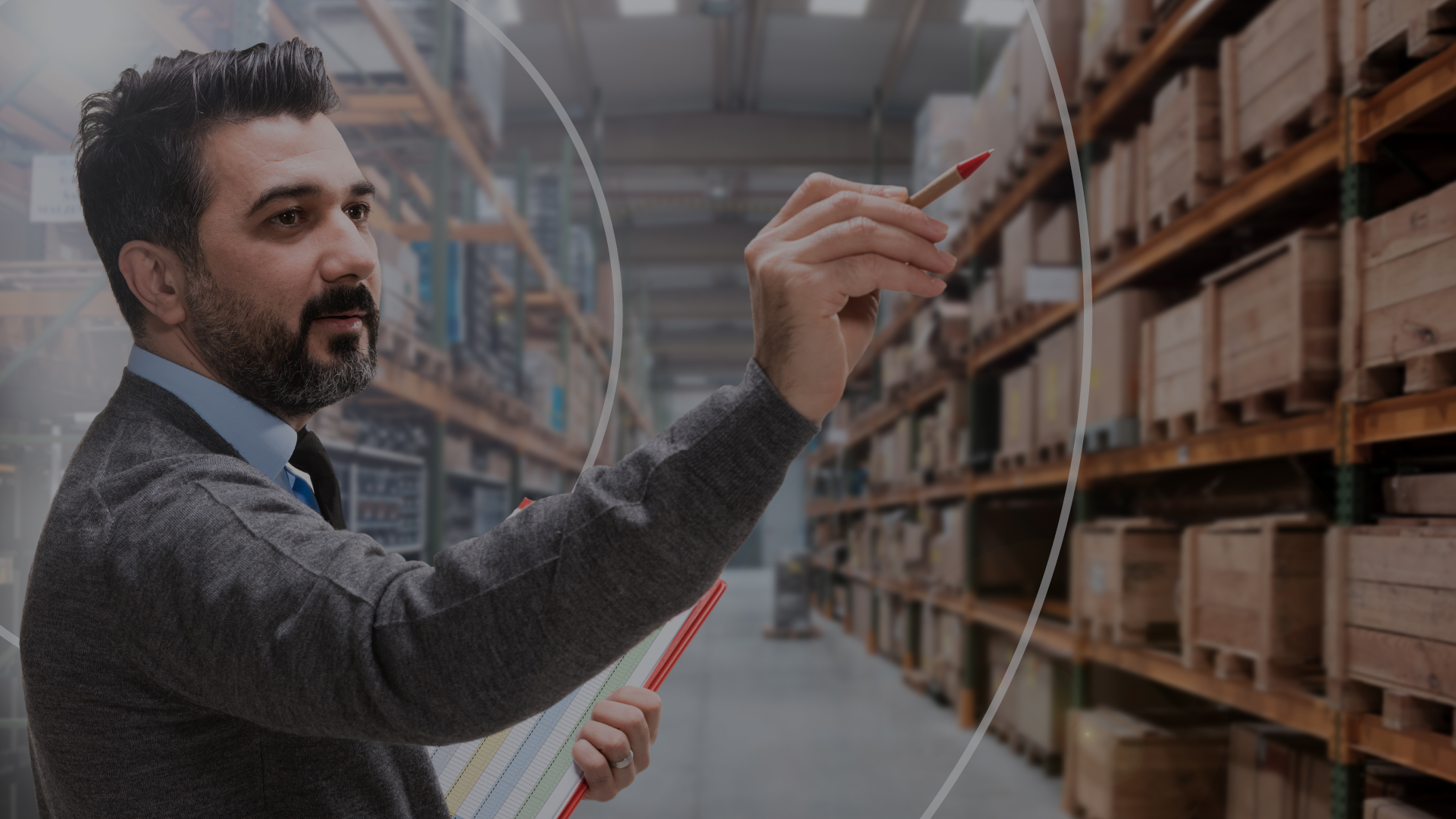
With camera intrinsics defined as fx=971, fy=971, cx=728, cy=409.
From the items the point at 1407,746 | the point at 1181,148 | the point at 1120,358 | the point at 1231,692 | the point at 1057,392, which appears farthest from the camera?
the point at 1057,392

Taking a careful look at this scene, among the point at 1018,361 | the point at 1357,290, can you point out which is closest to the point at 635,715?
the point at 1357,290

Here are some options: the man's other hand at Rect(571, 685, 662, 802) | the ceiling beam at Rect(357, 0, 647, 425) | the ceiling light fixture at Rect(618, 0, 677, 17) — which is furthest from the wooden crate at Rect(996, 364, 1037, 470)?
the man's other hand at Rect(571, 685, 662, 802)

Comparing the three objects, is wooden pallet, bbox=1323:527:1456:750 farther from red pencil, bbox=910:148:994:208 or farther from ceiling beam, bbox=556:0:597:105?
ceiling beam, bbox=556:0:597:105

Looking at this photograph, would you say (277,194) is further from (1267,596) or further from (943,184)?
(1267,596)

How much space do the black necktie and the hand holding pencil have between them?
2.38 ft

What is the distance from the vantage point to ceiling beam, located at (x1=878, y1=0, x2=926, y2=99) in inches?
98.3

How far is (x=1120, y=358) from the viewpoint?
12.3ft

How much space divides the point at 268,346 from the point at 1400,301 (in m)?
2.37

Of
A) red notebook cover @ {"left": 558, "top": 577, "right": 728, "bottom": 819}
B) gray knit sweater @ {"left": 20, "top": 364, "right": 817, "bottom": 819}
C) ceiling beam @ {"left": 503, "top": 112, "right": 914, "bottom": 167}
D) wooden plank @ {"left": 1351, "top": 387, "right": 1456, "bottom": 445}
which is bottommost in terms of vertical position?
red notebook cover @ {"left": 558, "top": 577, "right": 728, "bottom": 819}

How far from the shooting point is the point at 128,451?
85cm

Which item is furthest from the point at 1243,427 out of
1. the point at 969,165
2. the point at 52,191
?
the point at 52,191

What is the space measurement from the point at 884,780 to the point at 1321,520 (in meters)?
2.12

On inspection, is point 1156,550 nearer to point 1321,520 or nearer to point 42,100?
point 1321,520
